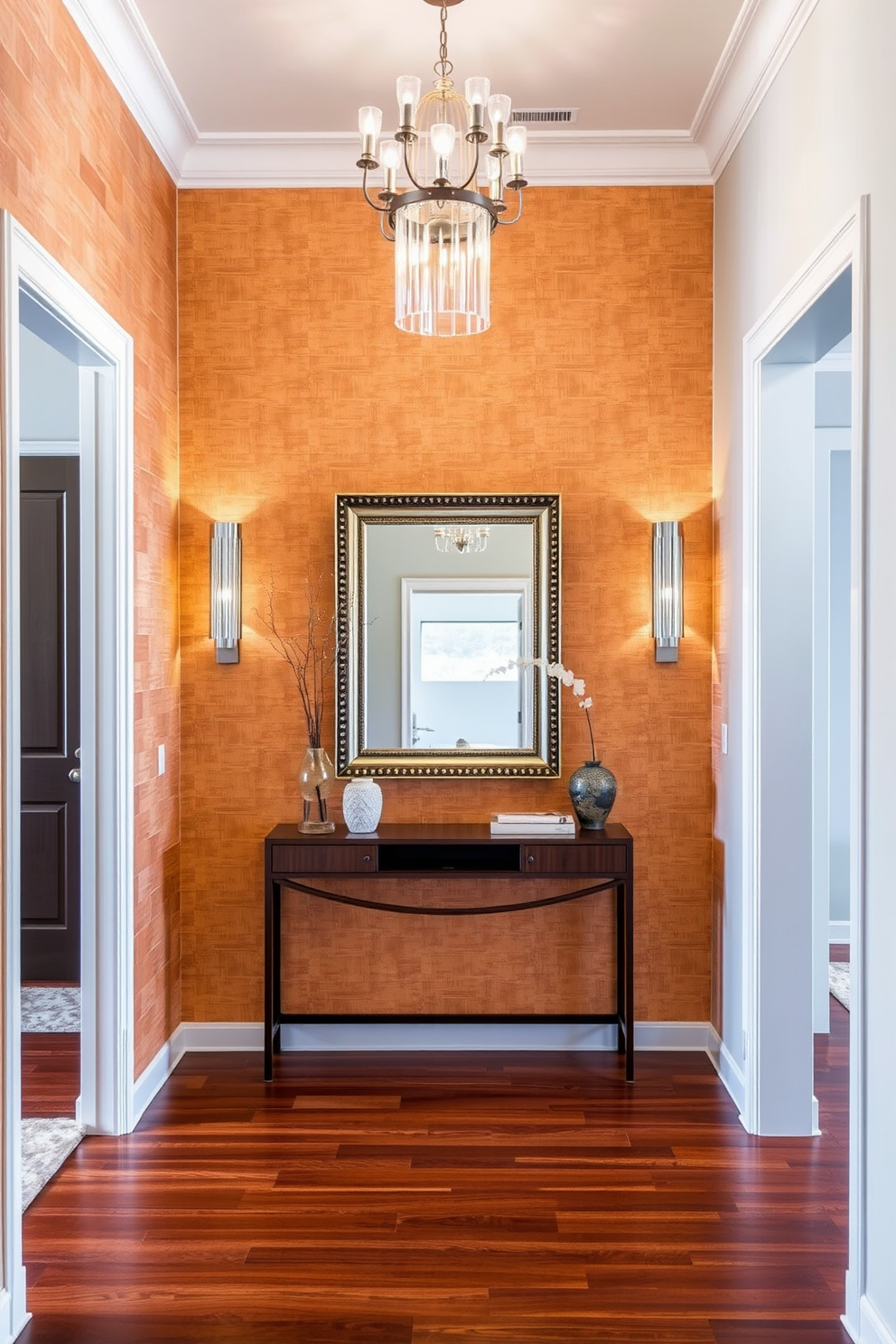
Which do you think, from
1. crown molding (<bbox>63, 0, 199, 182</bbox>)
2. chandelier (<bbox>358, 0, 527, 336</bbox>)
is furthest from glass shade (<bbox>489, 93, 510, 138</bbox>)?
crown molding (<bbox>63, 0, 199, 182</bbox>)

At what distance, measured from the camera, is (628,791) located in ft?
12.7

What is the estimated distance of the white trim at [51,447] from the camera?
4.70m

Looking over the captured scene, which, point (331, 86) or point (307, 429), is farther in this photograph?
point (307, 429)

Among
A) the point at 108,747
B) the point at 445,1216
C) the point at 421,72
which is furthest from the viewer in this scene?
the point at 421,72

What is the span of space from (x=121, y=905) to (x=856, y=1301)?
2.25 m

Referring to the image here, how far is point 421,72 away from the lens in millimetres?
3318

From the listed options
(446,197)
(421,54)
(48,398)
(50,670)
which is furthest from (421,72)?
(50,670)

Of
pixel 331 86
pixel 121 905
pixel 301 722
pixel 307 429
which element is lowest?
pixel 121 905

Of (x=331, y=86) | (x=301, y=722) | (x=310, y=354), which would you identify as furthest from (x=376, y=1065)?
(x=331, y=86)

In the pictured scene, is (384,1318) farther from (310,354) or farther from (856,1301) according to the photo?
(310,354)

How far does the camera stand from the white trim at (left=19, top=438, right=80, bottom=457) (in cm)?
470

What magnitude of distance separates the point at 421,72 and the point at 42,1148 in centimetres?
360

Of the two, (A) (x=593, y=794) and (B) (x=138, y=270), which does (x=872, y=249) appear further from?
(B) (x=138, y=270)

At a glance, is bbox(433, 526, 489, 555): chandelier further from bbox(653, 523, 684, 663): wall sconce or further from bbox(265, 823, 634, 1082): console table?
bbox(265, 823, 634, 1082): console table
